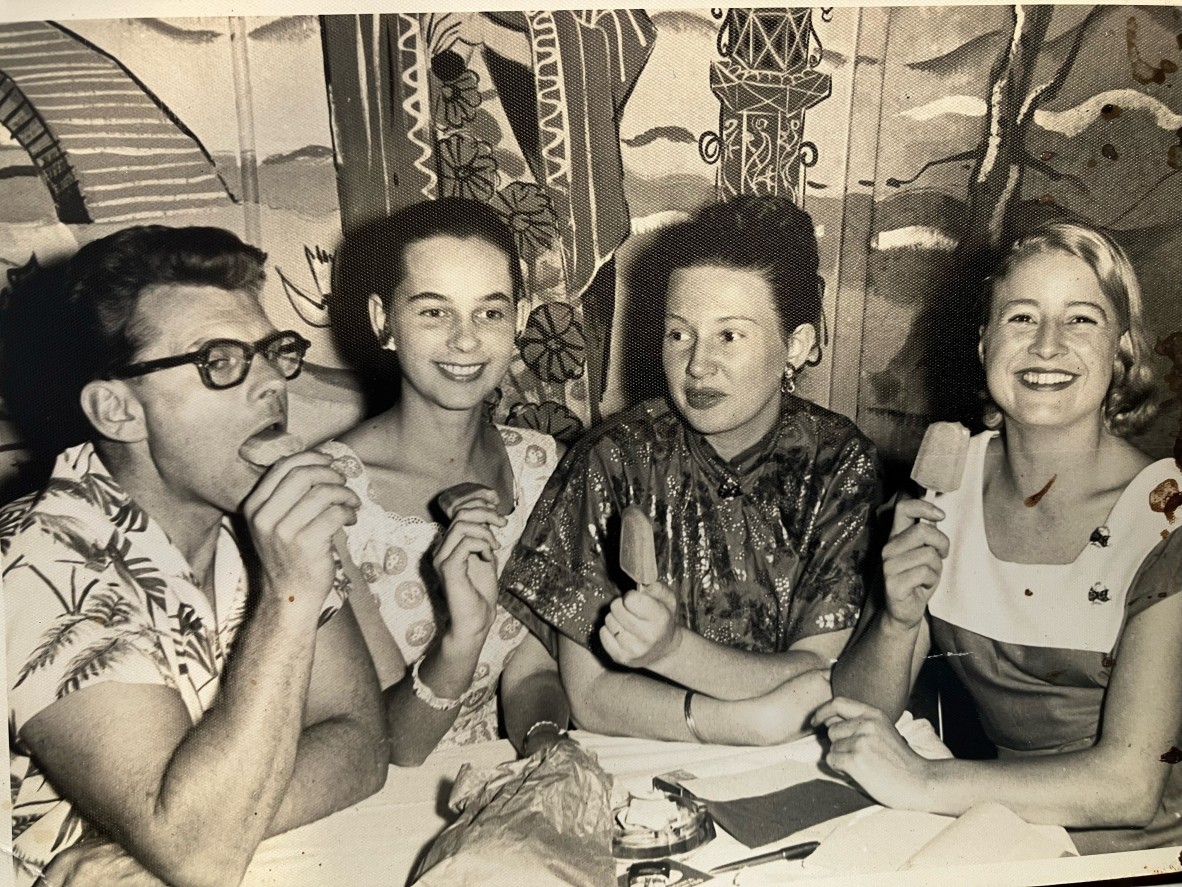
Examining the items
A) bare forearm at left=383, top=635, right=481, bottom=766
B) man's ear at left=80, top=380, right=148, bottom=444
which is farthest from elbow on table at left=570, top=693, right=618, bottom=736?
man's ear at left=80, top=380, right=148, bottom=444

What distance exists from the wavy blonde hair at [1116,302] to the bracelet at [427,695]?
0.75 metres

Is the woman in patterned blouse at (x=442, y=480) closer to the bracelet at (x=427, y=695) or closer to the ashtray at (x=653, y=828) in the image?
the bracelet at (x=427, y=695)

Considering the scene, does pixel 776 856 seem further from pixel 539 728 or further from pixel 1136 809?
pixel 1136 809

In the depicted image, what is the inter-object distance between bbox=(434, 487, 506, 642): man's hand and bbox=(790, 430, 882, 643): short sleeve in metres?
0.38

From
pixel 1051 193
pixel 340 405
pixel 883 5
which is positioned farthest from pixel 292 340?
pixel 1051 193

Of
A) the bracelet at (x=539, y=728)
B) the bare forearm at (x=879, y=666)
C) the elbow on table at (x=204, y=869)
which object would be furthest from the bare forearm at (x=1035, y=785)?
the elbow on table at (x=204, y=869)

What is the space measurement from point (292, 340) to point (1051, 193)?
942 millimetres

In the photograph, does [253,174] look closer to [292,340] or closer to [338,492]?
[292,340]

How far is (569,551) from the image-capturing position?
140 cm

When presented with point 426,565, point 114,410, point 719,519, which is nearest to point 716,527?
point 719,519

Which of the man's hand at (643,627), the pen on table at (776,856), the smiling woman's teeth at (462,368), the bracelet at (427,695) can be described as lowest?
the pen on table at (776,856)

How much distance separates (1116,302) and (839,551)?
0.47 metres

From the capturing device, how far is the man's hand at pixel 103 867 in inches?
51.3

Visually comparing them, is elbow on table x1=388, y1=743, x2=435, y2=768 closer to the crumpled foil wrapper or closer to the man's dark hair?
the crumpled foil wrapper
